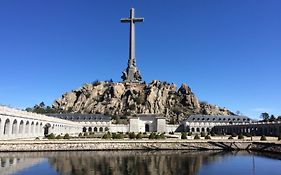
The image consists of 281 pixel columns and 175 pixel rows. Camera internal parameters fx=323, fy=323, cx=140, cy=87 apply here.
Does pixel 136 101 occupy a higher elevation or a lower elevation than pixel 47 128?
higher

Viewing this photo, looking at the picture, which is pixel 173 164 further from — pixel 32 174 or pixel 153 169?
pixel 32 174

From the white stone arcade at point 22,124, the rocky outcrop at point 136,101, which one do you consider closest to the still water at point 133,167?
the white stone arcade at point 22,124

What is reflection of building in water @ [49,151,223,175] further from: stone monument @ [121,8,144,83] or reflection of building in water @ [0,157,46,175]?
stone monument @ [121,8,144,83]

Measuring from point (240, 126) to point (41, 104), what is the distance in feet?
400

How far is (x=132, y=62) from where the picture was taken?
158125mm

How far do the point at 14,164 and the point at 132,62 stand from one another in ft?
404

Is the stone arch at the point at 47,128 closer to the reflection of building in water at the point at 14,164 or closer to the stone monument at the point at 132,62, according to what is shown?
the reflection of building in water at the point at 14,164

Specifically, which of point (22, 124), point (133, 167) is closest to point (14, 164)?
point (133, 167)

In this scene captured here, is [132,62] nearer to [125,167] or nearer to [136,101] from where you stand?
[136,101]

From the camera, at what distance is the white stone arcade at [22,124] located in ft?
189

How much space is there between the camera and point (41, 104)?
192 meters

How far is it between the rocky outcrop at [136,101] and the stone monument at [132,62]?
358 centimetres

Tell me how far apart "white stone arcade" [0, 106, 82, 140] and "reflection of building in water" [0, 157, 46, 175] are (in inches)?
658

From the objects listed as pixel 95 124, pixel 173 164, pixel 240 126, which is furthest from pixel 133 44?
pixel 173 164
